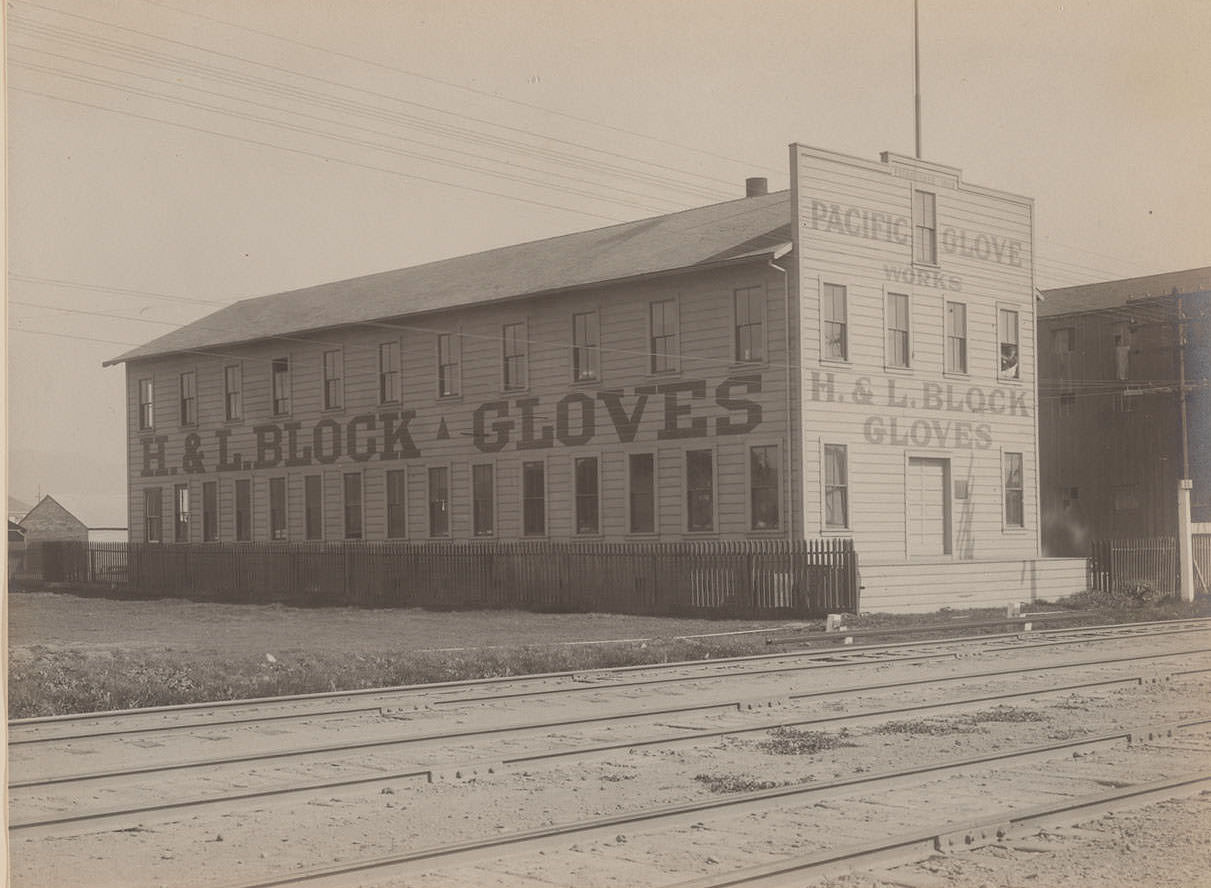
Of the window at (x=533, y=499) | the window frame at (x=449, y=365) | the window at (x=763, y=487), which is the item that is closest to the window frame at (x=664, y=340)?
the window at (x=763, y=487)

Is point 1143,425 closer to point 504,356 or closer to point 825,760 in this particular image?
point 504,356

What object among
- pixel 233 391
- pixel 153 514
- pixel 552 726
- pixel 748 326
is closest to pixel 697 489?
pixel 748 326

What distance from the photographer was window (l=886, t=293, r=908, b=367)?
2978 centimetres

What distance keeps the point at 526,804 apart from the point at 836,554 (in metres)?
17.5

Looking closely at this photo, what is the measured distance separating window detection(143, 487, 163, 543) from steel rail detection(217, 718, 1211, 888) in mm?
34368

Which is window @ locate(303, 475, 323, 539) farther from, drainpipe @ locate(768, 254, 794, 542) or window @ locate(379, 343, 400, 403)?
drainpipe @ locate(768, 254, 794, 542)

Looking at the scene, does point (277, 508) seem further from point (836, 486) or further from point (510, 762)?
point (510, 762)

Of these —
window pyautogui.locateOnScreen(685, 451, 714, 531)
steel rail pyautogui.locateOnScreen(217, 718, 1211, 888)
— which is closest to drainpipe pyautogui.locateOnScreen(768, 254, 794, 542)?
window pyautogui.locateOnScreen(685, 451, 714, 531)

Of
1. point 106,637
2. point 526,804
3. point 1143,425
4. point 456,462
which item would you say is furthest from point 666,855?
point 1143,425

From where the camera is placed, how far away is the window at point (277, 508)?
1506 inches

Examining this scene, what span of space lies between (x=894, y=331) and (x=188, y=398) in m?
21.1

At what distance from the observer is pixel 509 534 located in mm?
32656

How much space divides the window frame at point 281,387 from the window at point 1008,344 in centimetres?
1816

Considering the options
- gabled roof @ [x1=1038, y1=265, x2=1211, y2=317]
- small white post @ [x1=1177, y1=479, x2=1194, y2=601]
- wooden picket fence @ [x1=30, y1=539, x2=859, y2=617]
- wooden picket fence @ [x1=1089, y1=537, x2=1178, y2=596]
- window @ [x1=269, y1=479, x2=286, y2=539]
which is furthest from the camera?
gabled roof @ [x1=1038, y1=265, x2=1211, y2=317]
